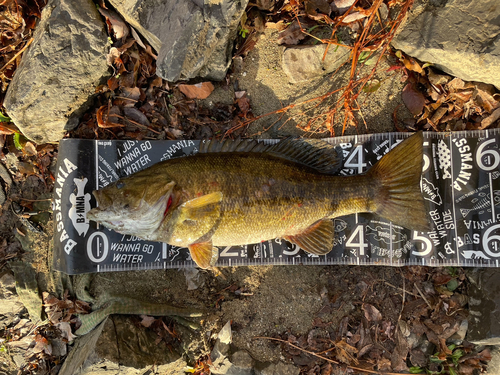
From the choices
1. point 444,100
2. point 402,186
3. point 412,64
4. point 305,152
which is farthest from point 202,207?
point 444,100

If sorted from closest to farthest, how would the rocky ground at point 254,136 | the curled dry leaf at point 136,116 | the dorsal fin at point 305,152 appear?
the dorsal fin at point 305,152
the rocky ground at point 254,136
the curled dry leaf at point 136,116

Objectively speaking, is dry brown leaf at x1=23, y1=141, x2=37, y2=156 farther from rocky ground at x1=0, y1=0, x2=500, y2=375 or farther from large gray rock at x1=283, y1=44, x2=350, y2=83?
large gray rock at x1=283, y1=44, x2=350, y2=83

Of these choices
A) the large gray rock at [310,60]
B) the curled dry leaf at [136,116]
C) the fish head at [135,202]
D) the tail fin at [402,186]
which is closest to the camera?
the fish head at [135,202]

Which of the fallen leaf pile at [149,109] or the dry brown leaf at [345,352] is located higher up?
the fallen leaf pile at [149,109]

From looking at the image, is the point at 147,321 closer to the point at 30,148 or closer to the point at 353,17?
the point at 30,148

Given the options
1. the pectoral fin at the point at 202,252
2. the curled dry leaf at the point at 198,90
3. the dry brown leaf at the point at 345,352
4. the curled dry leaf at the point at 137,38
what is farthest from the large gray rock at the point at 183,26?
the dry brown leaf at the point at 345,352

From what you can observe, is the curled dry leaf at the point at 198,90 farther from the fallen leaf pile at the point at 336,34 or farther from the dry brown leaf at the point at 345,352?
the dry brown leaf at the point at 345,352
